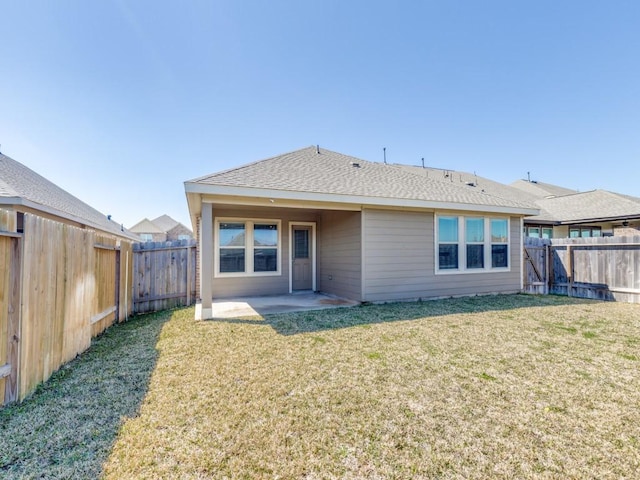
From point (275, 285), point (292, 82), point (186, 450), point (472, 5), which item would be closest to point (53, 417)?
point (186, 450)

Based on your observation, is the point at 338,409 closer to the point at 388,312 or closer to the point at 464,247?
the point at 388,312

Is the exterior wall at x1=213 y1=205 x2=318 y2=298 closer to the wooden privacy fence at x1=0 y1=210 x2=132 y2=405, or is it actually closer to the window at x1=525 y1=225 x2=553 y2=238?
the wooden privacy fence at x1=0 y1=210 x2=132 y2=405

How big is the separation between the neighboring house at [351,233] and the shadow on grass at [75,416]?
8.17ft

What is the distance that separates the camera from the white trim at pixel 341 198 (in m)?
5.88

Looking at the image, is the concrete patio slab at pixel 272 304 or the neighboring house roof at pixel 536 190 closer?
the concrete patio slab at pixel 272 304

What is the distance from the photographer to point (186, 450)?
2.02 metres

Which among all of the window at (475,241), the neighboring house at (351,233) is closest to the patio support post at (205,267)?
the neighboring house at (351,233)

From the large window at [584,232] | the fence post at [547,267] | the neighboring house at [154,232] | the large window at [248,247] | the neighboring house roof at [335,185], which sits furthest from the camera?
the neighboring house at [154,232]

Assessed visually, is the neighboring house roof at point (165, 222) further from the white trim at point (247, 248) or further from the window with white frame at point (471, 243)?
Answer: the window with white frame at point (471, 243)

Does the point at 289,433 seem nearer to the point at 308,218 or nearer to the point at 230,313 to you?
the point at 230,313

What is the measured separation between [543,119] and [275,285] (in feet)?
43.7

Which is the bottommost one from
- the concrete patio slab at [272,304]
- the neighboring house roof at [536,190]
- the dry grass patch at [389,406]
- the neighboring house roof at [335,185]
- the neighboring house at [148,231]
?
the concrete patio slab at [272,304]

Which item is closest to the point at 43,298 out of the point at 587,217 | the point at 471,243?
the point at 471,243

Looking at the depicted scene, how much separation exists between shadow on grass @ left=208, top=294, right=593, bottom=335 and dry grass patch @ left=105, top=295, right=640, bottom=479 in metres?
0.48
